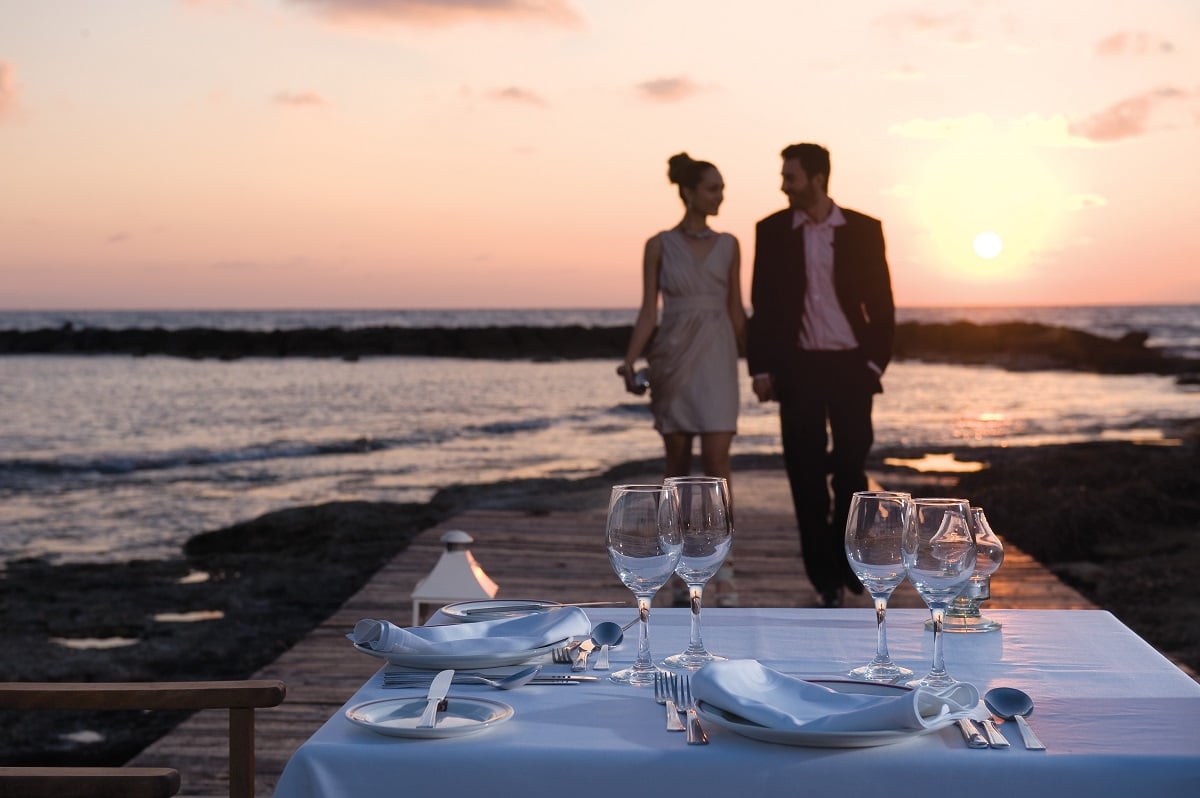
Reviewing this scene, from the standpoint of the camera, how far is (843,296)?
15.6 ft

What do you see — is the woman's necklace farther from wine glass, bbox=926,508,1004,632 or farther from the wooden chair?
the wooden chair

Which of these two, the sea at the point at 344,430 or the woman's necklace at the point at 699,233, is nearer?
the woman's necklace at the point at 699,233

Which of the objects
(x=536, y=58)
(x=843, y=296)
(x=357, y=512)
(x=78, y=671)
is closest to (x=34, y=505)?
(x=357, y=512)

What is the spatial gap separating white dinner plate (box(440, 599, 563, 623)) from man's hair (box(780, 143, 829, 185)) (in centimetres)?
307

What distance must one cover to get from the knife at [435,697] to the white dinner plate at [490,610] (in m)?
0.32

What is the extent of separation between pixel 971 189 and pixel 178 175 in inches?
471

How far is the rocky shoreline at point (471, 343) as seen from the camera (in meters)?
41.5

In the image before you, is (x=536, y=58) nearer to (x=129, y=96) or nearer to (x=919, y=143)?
(x=919, y=143)

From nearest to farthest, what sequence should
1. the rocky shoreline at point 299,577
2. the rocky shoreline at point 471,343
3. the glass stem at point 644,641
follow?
the glass stem at point 644,641 → the rocky shoreline at point 299,577 → the rocky shoreline at point 471,343

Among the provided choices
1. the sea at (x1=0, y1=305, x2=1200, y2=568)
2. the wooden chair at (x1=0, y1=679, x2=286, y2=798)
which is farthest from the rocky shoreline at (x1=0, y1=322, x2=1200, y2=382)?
the wooden chair at (x1=0, y1=679, x2=286, y2=798)

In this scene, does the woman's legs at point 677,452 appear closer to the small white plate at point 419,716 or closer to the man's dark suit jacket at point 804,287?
the man's dark suit jacket at point 804,287

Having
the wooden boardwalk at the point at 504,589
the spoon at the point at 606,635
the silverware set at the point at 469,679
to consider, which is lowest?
the wooden boardwalk at the point at 504,589

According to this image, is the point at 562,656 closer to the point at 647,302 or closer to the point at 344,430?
the point at 647,302

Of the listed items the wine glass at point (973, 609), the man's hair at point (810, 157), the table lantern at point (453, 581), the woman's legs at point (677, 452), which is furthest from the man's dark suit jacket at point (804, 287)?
the wine glass at point (973, 609)
